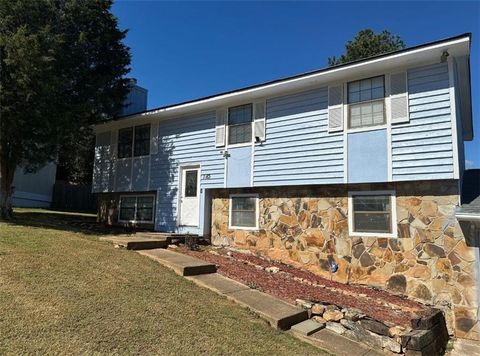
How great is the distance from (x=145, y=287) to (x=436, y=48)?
7.25 m

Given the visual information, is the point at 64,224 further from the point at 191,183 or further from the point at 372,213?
the point at 372,213

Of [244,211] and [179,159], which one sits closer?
[244,211]

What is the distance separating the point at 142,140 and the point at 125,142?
1003 millimetres

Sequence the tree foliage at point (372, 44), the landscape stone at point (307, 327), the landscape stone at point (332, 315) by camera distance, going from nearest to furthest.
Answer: the landscape stone at point (307, 327) → the landscape stone at point (332, 315) → the tree foliage at point (372, 44)

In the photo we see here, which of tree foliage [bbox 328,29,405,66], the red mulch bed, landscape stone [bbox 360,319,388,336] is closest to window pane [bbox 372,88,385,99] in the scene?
the red mulch bed

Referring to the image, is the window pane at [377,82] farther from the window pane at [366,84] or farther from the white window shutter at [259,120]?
the white window shutter at [259,120]

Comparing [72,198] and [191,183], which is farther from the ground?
[191,183]

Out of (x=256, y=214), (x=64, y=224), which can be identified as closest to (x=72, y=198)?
(x=64, y=224)

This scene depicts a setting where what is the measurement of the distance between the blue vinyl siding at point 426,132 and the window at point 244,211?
408 centimetres

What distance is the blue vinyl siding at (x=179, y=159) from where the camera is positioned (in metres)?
11.6

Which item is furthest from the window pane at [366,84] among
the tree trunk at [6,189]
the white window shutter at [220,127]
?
the tree trunk at [6,189]

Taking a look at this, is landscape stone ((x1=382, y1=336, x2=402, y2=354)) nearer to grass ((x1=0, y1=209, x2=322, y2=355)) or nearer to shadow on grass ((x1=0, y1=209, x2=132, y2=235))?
grass ((x1=0, y1=209, x2=322, y2=355))

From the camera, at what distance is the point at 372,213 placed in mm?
8672

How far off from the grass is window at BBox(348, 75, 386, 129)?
210 inches
